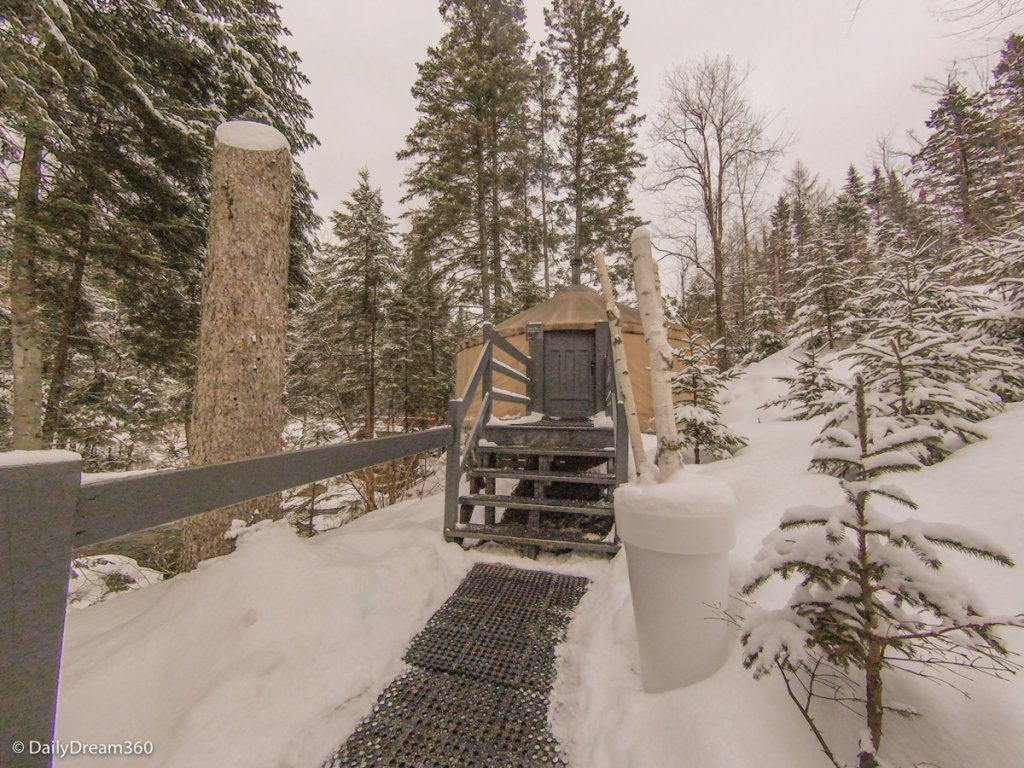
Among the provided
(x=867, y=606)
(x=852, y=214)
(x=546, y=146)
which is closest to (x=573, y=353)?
(x=867, y=606)

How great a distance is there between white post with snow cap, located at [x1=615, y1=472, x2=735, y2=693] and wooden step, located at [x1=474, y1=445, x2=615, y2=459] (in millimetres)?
2062

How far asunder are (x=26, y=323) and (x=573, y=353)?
293 inches

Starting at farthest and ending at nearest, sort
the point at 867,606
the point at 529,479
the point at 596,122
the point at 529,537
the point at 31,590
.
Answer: the point at 596,122
the point at 529,479
the point at 529,537
the point at 867,606
the point at 31,590

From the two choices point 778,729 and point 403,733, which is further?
point 403,733

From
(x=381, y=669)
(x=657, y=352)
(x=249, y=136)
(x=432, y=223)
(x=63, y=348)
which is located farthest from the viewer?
(x=432, y=223)

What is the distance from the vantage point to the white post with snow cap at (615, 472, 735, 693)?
53.9 inches

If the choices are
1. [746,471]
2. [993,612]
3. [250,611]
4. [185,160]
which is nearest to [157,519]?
[250,611]

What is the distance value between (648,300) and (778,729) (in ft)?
5.10

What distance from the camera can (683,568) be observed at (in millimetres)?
1403

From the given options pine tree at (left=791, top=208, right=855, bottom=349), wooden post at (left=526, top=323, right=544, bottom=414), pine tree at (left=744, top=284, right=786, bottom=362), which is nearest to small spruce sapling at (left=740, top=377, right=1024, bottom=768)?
wooden post at (left=526, top=323, right=544, bottom=414)

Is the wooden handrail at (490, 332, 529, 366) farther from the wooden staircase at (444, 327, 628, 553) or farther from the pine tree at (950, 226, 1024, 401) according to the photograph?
the pine tree at (950, 226, 1024, 401)

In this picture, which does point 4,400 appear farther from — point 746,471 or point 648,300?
point 746,471

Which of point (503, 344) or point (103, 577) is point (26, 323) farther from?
point (503, 344)

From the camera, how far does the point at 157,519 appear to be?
1.22 meters
